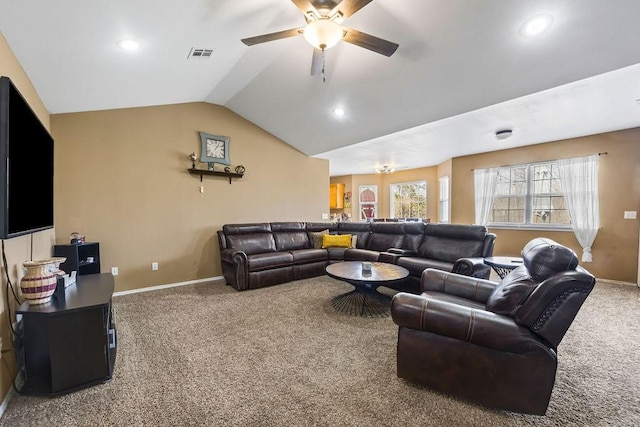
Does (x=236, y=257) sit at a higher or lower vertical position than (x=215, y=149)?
lower

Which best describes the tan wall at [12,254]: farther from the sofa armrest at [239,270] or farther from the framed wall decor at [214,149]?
the framed wall decor at [214,149]

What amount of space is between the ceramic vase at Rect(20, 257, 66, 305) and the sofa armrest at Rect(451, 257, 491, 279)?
12.3ft

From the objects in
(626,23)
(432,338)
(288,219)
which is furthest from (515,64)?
(288,219)

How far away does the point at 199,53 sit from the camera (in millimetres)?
2883

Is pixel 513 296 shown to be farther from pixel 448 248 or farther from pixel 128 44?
pixel 128 44

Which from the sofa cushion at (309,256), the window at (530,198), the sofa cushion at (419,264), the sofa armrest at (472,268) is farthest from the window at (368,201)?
the sofa armrest at (472,268)

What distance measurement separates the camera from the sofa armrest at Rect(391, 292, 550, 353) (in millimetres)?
1509

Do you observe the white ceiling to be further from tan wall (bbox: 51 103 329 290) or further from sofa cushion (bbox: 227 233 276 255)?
sofa cushion (bbox: 227 233 276 255)

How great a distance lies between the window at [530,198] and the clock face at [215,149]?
216 inches

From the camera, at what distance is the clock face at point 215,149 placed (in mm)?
4602

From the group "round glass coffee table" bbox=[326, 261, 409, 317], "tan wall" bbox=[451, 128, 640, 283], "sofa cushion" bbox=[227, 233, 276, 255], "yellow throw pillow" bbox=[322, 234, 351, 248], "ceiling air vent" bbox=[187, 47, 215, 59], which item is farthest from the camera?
"yellow throw pillow" bbox=[322, 234, 351, 248]

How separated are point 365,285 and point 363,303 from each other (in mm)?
238

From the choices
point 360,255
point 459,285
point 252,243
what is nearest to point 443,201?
point 360,255

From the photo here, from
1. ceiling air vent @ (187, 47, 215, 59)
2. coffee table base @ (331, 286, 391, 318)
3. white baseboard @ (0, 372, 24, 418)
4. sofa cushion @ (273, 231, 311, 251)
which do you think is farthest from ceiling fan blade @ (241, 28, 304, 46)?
sofa cushion @ (273, 231, 311, 251)
